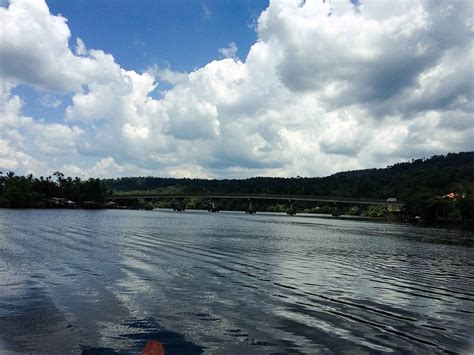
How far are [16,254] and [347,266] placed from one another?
3478cm

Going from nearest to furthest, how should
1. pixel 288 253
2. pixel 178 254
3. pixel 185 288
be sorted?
pixel 185 288 → pixel 178 254 → pixel 288 253

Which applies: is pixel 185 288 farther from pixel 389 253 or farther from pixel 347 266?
pixel 389 253

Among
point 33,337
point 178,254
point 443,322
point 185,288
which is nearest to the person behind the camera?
point 33,337

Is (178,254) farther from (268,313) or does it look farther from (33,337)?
(33,337)

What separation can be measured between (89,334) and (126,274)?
1537 centimetres

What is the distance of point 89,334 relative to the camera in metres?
19.1

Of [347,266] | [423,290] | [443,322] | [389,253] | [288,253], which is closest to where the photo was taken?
[443,322]

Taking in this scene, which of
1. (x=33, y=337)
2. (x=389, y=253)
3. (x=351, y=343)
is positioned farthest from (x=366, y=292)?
(x=389, y=253)

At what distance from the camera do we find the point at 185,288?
29.4 meters

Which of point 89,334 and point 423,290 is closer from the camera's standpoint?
point 89,334

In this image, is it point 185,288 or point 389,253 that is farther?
point 389,253

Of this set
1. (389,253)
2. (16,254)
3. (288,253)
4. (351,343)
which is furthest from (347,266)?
(16,254)

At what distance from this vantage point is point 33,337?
1862cm

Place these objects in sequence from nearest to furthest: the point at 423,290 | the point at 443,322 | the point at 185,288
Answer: the point at 443,322
the point at 185,288
the point at 423,290
